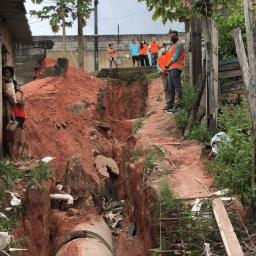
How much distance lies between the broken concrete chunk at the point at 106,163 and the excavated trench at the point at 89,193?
0.11 m

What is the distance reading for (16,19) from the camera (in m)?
11.7

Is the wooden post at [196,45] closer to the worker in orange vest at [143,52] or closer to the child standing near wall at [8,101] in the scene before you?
the child standing near wall at [8,101]

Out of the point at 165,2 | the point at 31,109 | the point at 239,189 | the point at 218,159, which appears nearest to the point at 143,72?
the point at 31,109

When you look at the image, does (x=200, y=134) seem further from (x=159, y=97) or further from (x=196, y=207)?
(x=159, y=97)

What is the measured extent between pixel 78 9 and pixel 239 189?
15.2 m

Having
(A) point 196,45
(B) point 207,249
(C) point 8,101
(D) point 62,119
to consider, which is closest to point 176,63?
(A) point 196,45

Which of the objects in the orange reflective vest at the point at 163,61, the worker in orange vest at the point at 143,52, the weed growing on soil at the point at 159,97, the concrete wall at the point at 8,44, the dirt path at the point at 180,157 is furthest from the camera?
the worker in orange vest at the point at 143,52

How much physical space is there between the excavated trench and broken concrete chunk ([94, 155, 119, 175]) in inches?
4.3

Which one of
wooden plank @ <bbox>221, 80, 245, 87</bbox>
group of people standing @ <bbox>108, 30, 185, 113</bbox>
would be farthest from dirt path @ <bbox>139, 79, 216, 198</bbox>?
wooden plank @ <bbox>221, 80, 245, 87</bbox>

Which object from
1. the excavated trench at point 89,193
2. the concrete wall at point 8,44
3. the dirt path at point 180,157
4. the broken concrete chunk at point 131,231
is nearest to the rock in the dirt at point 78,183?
the excavated trench at point 89,193

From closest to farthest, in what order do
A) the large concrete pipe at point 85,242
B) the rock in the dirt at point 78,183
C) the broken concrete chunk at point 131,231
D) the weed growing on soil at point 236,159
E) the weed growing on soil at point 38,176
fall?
the weed growing on soil at point 236,159 → the large concrete pipe at point 85,242 → the weed growing on soil at point 38,176 → the rock in the dirt at point 78,183 → the broken concrete chunk at point 131,231

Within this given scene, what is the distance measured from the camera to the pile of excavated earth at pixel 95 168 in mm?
10711

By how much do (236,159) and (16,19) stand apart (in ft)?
18.4

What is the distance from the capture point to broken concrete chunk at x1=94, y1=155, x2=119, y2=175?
1573 cm
